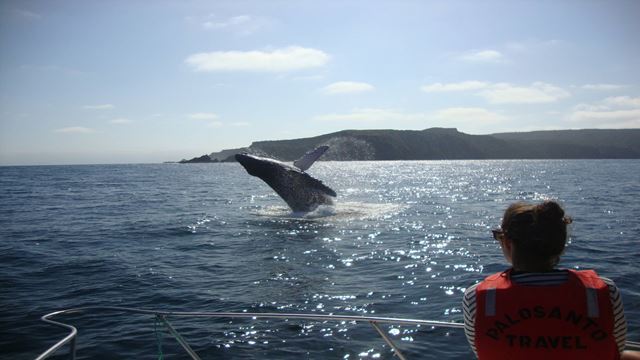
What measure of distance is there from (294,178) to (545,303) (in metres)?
23.4

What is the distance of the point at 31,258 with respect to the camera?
18.4 metres

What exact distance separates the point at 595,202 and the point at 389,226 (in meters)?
20.2

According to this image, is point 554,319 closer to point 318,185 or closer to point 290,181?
point 318,185

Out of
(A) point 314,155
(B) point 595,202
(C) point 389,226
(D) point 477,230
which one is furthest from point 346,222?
(B) point 595,202

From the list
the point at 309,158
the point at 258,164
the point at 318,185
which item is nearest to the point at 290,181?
the point at 318,185

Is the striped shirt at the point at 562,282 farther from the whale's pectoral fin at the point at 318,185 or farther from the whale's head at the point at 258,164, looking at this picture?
the whale's pectoral fin at the point at 318,185

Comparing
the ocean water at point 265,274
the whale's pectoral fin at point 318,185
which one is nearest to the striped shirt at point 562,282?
the ocean water at point 265,274

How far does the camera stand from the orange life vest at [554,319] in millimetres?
3084

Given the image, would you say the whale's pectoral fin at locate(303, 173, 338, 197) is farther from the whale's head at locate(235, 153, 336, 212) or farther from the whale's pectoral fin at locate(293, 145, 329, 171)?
the whale's pectoral fin at locate(293, 145, 329, 171)

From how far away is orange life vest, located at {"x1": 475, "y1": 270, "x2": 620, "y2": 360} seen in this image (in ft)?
10.1

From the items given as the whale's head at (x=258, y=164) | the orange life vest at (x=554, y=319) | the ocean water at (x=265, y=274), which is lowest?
the ocean water at (x=265, y=274)

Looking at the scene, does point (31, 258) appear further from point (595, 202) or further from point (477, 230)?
point (595, 202)

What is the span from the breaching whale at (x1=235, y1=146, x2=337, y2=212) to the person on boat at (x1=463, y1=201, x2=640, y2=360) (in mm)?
21104

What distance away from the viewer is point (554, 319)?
3098mm
